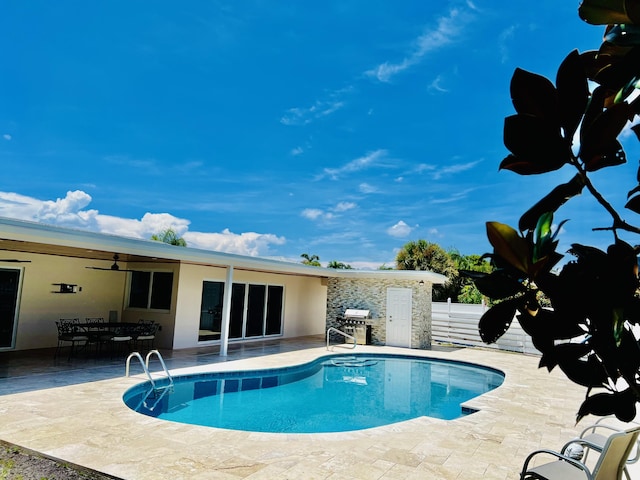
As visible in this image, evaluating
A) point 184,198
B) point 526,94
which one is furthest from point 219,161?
point 526,94

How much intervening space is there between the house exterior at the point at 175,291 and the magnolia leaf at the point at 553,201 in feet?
24.7

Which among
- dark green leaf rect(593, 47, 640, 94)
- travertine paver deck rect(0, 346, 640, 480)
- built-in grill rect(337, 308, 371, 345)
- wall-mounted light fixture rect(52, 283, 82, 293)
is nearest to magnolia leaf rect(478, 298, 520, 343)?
dark green leaf rect(593, 47, 640, 94)

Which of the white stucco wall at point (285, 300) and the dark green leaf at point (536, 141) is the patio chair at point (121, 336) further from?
the dark green leaf at point (536, 141)

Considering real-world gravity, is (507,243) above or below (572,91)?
below

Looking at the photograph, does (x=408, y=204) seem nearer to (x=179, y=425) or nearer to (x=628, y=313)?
(x=179, y=425)

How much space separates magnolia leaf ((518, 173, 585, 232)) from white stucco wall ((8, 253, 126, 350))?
519 inches

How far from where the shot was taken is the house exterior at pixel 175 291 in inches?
412

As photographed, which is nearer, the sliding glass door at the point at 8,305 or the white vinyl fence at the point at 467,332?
the sliding glass door at the point at 8,305

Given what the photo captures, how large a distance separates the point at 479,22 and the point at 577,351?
14091 mm

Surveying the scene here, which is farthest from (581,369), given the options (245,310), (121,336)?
(245,310)

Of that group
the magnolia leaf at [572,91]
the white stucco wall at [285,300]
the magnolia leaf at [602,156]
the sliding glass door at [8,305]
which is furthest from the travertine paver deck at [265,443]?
the white stucco wall at [285,300]

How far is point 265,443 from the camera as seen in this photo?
5.09 metres

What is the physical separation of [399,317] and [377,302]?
3.44 ft

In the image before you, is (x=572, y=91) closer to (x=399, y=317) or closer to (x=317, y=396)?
(x=317, y=396)
